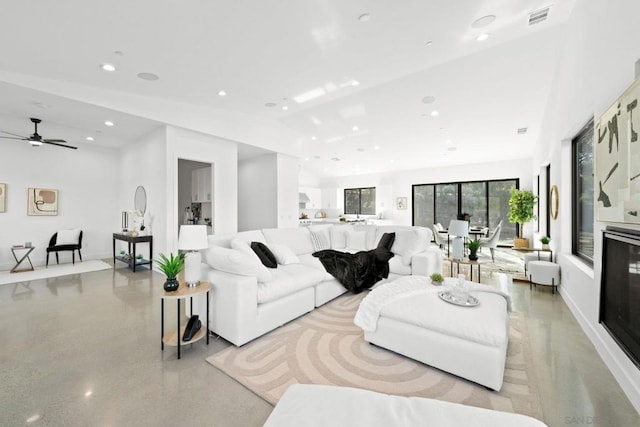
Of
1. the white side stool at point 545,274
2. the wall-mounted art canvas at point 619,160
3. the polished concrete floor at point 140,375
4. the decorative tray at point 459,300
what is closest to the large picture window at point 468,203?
the white side stool at point 545,274

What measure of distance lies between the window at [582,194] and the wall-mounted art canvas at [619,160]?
1011mm

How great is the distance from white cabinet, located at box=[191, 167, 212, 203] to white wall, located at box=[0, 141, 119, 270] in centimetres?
184

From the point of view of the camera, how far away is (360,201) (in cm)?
1223

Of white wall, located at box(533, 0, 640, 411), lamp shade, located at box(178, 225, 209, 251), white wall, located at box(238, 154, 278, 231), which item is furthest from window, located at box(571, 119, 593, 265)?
white wall, located at box(238, 154, 278, 231)

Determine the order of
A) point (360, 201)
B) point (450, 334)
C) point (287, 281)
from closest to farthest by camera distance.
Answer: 1. point (450, 334)
2. point (287, 281)
3. point (360, 201)

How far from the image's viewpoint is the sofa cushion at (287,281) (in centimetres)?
265

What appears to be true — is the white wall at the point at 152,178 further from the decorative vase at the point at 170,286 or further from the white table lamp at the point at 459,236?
the white table lamp at the point at 459,236

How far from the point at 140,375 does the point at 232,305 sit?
80 centimetres

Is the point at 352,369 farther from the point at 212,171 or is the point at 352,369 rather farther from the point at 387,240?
the point at 212,171

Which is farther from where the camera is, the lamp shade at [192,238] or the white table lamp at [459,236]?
the white table lamp at [459,236]

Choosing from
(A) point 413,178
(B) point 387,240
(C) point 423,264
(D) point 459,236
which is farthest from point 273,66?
(A) point 413,178

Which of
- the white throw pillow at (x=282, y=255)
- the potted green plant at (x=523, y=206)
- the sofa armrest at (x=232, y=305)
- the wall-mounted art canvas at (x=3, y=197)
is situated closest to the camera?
the sofa armrest at (x=232, y=305)

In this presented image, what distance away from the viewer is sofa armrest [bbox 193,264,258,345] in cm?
240

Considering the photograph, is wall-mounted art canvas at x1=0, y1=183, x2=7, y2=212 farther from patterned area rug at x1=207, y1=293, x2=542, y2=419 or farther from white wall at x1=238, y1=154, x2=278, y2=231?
patterned area rug at x1=207, y1=293, x2=542, y2=419
